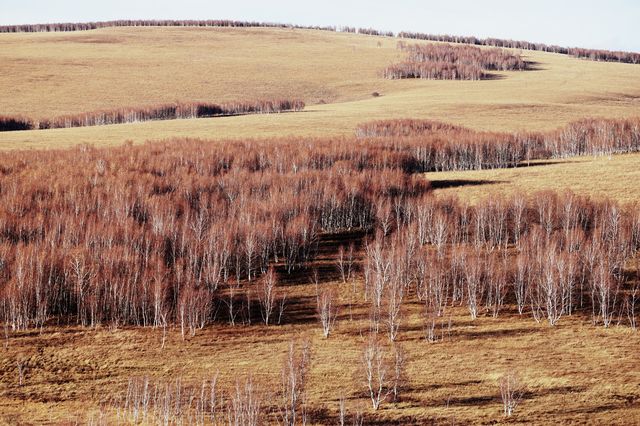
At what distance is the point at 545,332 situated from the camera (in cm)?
4550

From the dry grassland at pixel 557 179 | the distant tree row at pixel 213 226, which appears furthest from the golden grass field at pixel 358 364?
the dry grassland at pixel 557 179

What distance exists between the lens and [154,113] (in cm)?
14438

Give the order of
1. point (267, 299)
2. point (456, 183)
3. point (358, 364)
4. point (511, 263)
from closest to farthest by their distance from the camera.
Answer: point (358, 364)
point (267, 299)
point (511, 263)
point (456, 183)

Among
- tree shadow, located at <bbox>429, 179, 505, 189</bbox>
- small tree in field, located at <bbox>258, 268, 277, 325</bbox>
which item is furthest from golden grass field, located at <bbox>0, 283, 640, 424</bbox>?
tree shadow, located at <bbox>429, 179, 505, 189</bbox>

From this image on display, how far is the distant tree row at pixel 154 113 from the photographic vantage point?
130125 millimetres

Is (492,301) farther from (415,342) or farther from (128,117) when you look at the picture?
(128,117)

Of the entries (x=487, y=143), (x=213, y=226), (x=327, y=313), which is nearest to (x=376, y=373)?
(x=327, y=313)

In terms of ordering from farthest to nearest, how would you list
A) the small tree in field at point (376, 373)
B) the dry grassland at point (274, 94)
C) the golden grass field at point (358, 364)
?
the dry grassland at point (274, 94), the small tree in field at point (376, 373), the golden grass field at point (358, 364)

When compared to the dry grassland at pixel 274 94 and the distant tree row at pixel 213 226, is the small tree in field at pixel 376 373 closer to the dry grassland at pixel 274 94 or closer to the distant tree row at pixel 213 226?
the distant tree row at pixel 213 226

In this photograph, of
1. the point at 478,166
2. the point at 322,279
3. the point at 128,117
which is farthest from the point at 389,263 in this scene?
the point at 128,117

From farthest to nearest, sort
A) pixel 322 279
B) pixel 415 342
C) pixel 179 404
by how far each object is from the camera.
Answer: pixel 322 279 < pixel 415 342 < pixel 179 404

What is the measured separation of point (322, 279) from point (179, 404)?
23.6 m

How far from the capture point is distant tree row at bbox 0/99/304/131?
13012cm

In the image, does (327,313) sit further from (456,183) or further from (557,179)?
(557,179)
